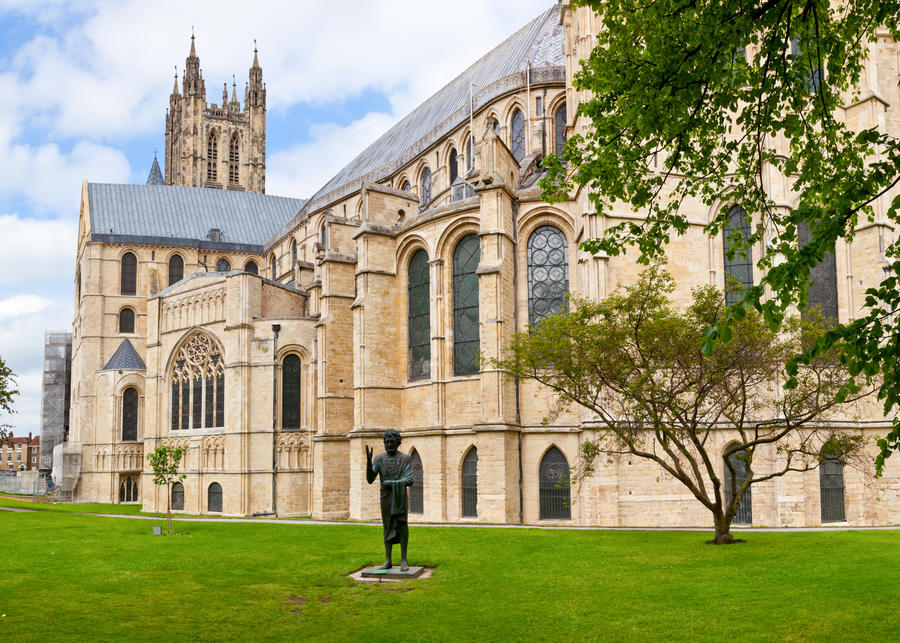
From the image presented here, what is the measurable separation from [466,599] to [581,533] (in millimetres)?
10305

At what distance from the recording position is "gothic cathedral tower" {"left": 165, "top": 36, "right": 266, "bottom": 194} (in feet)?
256

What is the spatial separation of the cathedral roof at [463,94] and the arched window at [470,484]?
1603 cm

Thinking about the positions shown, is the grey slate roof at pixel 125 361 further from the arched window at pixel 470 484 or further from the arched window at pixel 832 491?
the arched window at pixel 832 491

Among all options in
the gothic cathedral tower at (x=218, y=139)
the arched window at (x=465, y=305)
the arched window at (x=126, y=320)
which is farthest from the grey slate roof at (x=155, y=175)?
the arched window at (x=465, y=305)

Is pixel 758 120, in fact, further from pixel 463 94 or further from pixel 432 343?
pixel 463 94

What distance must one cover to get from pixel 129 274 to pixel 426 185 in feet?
90.6

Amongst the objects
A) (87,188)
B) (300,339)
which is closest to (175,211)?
(87,188)

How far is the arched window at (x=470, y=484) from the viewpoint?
29125 mm

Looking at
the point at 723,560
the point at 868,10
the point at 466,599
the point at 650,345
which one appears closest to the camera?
the point at 868,10

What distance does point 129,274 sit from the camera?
58.6 m

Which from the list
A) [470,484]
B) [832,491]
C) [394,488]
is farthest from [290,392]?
[394,488]

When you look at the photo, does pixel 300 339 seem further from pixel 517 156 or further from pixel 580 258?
pixel 580 258

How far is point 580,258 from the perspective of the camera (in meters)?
27.7

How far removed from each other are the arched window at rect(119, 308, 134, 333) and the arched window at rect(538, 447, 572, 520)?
38958 millimetres
